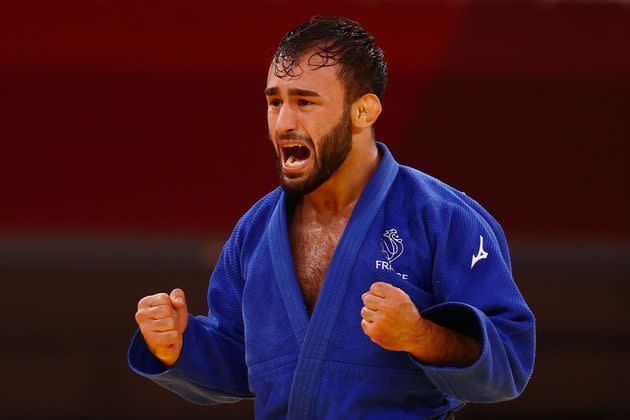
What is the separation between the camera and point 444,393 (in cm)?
169

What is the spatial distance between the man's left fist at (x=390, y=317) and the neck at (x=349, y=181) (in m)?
0.39

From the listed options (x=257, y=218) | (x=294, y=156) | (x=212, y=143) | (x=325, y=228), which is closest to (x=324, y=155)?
(x=294, y=156)

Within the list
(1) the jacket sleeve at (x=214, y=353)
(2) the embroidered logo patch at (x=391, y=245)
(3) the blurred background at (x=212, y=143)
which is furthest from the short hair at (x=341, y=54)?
(3) the blurred background at (x=212, y=143)

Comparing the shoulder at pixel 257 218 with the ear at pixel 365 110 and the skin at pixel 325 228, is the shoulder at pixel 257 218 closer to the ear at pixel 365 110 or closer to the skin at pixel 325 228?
the skin at pixel 325 228

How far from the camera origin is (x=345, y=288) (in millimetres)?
1758

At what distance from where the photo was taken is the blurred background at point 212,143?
3781 millimetres

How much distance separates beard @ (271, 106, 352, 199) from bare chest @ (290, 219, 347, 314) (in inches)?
4.8

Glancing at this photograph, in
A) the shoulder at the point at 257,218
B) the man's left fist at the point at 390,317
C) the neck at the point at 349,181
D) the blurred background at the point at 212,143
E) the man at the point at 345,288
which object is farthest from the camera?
the blurred background at the point at 212,143

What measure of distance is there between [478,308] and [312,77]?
1.75 feet

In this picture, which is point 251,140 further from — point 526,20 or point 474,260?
point 474,260

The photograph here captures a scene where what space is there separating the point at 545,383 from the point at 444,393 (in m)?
2.57

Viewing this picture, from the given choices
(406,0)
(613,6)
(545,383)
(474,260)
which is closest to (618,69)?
(613,6)

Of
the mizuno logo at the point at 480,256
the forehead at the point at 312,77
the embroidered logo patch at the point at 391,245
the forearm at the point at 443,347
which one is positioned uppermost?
the forehead at the point at 312,77

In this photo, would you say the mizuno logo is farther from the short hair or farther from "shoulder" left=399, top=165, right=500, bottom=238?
the short hair
